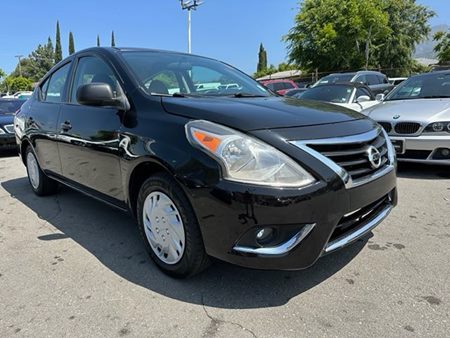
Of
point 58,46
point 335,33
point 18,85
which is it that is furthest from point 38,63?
point 335,33

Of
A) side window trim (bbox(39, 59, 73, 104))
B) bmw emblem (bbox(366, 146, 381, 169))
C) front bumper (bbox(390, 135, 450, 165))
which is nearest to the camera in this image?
bmw emblem (bbox(366, 146, 381, 169))

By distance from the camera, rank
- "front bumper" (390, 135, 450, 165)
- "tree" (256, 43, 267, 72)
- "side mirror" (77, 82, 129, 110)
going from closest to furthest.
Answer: "side mirror" (77, 82, 129, 110), "front bumper" (390, 135, 450, 165), "tree" (256, 43, 267, 72)

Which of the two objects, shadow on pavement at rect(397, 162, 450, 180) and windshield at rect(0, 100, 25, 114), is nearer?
shadow on pavement at rect(397, 162, 450, 180)

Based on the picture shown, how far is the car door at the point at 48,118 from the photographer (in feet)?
13.4

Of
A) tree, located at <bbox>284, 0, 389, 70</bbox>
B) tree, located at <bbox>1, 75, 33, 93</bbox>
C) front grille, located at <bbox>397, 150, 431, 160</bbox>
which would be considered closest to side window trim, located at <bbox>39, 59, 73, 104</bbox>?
front grille, located at <bbox>397, 150, 431, 160</bbox>

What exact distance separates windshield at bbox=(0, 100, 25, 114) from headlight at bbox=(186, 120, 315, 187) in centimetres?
903

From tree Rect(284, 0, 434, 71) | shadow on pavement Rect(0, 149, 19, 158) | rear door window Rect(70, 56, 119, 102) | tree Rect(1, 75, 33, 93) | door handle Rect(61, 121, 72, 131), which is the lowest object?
shadow on pavement Rect(0, 149, 19, 158)

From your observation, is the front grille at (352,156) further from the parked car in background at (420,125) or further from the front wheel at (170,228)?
the parked car in background at (420,125)

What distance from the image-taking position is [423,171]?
5703mm

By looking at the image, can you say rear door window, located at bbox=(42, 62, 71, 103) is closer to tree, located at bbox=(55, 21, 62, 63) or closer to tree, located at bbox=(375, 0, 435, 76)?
tree, located at bbox=(375, 0, 435, 76)

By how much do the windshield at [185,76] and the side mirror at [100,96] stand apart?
213 millimetres

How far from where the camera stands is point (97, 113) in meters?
3.28

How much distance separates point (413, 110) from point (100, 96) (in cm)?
441

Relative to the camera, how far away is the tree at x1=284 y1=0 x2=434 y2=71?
3031cm
